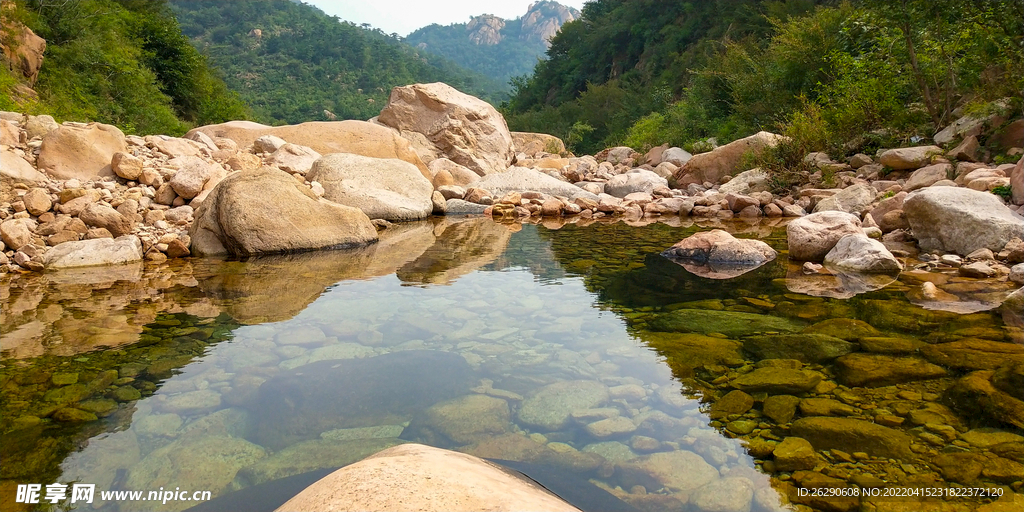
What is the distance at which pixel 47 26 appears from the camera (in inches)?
605

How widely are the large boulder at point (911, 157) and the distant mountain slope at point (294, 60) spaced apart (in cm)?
3572

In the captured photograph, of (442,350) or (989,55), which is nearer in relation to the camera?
(442,350)

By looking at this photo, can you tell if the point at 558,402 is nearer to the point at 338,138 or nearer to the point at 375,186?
the point at 375,186

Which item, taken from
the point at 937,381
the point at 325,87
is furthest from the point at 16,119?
the point at 325,87

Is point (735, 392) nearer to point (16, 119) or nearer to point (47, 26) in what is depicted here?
point (16, 119)

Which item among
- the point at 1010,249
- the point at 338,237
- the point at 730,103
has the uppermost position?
the point at 730,103

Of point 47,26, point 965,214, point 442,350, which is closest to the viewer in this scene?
point 442,350

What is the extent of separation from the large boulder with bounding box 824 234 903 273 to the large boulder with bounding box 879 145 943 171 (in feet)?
13.8

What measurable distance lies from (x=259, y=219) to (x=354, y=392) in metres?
4.85

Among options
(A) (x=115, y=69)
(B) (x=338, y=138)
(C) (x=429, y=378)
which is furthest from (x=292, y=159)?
(A) (x=115, y=69)

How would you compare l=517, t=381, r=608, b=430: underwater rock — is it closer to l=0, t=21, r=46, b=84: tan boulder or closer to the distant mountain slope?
l=0, t=21, r=46, b=84: tan boulder

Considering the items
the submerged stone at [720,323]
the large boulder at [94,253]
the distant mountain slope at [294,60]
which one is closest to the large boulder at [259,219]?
the large boulder at [94,253]

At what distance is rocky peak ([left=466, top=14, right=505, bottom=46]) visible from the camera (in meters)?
124

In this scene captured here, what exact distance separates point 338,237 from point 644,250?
4089mm
